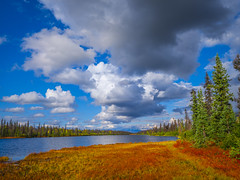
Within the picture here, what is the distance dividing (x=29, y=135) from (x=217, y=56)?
7232 inches

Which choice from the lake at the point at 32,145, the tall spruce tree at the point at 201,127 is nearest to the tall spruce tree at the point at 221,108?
the tall spruce tree at the point at 201,127

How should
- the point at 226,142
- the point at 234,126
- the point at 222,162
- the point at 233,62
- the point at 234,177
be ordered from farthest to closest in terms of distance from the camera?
the point at 233,62, the point at 234,126, the point at 226,142, the point at 222,162, the point at 234,177

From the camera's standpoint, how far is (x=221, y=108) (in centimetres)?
2672

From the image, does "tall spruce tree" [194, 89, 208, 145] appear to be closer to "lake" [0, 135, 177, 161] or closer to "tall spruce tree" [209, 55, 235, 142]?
"tall spruce tree" [209, 55, 235, 142]

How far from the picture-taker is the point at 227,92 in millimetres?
26703

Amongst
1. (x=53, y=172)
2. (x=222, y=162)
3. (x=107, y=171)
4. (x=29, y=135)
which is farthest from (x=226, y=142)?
(x=29, y=135)

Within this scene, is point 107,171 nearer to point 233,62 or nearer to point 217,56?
point 217,56

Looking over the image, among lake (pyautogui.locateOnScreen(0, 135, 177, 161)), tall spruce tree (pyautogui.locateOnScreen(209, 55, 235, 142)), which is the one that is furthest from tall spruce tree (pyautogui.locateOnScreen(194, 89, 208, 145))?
lake (pyautogui.locateOnScreen(0, 135, 177, 161))

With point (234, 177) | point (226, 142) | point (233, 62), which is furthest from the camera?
point (233, 62)

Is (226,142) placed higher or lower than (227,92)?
lower

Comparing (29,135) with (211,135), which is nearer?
(211,135)

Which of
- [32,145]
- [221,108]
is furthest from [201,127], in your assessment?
[32,145]

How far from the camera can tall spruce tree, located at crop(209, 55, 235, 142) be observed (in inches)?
995

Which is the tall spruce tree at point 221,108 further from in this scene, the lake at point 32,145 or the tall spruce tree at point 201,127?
the lake at point 32,145
